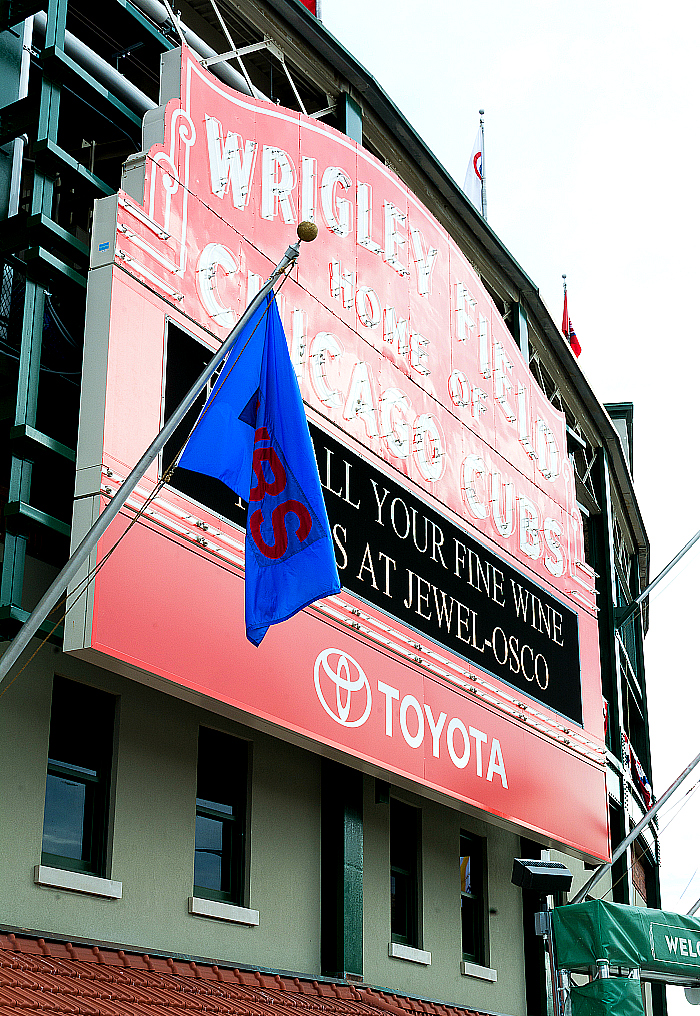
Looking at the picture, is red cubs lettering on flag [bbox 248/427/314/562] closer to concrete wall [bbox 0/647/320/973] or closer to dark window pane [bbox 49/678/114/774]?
concrete wall [bbox 0/647/320/973]

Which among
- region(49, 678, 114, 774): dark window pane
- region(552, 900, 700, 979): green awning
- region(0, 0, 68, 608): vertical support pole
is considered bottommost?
region(552, 900, 700, 979): green awning

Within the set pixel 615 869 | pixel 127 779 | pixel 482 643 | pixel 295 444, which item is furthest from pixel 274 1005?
pixel 615 869

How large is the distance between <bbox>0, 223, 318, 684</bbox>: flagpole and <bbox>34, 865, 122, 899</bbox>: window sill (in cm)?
239

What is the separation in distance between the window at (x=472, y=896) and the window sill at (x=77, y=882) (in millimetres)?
7123

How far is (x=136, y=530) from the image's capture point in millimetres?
11227

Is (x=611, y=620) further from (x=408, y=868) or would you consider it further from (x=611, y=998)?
(x=611, y=998)

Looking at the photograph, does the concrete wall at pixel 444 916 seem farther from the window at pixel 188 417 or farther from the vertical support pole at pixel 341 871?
the window at pixel 188 417

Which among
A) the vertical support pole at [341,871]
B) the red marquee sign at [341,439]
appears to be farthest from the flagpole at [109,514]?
the vertical support pole at [341,871]

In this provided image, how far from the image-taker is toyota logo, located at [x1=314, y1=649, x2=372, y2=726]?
43.7ft

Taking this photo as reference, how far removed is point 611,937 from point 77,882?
310 inches

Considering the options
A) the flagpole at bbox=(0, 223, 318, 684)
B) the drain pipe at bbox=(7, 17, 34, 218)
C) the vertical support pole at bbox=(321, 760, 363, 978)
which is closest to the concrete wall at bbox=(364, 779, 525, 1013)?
the vertical support pole at bbox=(321, 760, 363, 978)

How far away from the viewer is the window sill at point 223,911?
491 inches

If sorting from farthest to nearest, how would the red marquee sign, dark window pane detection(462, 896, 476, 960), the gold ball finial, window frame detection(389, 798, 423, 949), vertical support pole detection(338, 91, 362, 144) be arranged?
dark window pane detection(462, 896, 476, 960) < vertical support pole detection(338, 91, 362, 144) < window frame detection(389, 798, 423, 949) < the red marquee sign < the gold ball finial

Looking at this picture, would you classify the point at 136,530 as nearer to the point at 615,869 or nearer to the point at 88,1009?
the point at 88,1009
